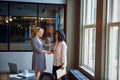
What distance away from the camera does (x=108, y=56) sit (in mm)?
4074

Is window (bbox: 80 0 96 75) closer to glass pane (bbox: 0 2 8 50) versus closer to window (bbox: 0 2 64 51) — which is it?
window (bbox: 0 2 64 51)

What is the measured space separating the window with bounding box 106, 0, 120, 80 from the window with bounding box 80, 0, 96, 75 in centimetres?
95

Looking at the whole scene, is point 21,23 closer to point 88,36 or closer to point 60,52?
point 88,36

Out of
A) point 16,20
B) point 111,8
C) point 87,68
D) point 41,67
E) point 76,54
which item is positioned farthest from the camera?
point 16,20

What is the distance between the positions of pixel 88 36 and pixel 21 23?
8.12ft

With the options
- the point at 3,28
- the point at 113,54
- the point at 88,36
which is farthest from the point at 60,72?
the point at 3,28

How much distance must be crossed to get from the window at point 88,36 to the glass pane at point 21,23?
1798 millimetres

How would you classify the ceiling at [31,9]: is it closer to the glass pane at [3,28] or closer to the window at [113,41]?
the glass pane at [3,28]

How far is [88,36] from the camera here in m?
5.57

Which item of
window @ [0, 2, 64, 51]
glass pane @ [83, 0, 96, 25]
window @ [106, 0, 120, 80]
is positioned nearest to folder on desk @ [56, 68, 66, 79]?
window @ [106, 0, 120, 80]

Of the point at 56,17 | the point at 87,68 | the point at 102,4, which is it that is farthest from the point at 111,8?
the point at 56,17

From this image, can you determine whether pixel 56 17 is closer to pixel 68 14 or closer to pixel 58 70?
pixel 68 14

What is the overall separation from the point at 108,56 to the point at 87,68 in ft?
5.03

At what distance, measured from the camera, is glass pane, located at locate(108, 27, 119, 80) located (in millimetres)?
3857
